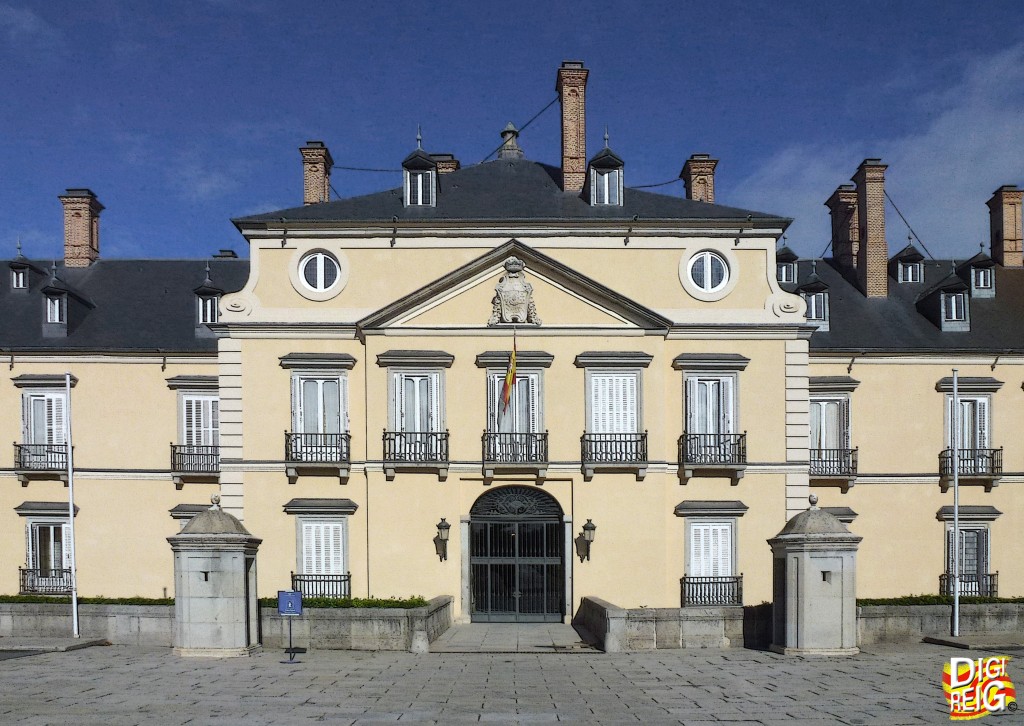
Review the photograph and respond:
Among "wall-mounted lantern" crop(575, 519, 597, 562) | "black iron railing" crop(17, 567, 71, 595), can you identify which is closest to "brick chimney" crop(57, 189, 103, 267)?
"black iron railing" crop(17, 567, 71, 595)

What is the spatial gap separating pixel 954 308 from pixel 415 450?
21.0m

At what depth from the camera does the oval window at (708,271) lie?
28328 mm

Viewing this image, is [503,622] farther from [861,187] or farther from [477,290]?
[861,187]

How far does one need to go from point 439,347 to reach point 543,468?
5.00m

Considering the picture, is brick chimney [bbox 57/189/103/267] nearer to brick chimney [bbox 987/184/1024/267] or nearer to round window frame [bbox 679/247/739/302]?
round window frame [bbox 679/247/739/302]

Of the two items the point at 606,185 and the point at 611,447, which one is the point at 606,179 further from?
the point at 611,447

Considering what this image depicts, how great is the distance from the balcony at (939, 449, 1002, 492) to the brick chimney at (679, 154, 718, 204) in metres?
13.6

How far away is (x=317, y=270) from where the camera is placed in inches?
1116

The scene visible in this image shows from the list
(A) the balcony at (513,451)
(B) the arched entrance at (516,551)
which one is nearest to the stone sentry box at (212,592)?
(B) the arched entrance at (516,551)

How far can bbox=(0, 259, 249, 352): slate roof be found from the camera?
3192 centimetres

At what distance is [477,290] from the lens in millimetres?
27734

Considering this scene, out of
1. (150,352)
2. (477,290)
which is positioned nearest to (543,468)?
(477,290)

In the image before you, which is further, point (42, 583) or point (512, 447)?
point (42, 583)

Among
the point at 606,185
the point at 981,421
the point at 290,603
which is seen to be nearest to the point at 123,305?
the point at 290,603
